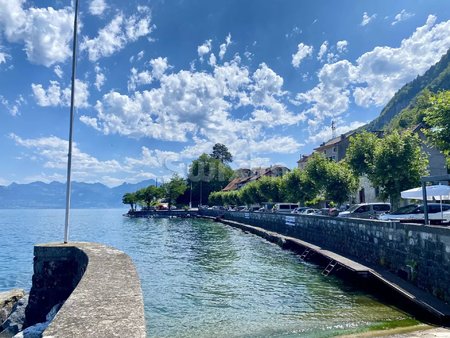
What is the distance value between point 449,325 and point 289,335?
4.07m

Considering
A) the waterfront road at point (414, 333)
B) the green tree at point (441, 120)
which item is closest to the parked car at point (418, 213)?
the green tree at point (441, 120)

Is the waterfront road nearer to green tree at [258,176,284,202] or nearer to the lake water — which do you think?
the lake water

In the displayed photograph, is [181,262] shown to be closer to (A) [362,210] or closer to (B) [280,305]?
(B) [280,305]

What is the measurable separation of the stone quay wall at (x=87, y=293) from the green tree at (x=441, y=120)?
12782mm

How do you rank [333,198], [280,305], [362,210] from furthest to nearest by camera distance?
[333,198]
[362,210]
[280,305]

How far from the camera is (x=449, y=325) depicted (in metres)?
9.62

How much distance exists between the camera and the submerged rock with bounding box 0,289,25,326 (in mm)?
12570

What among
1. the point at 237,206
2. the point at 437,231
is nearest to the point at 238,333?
the point at 437,231

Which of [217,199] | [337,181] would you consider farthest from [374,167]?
[217,199]

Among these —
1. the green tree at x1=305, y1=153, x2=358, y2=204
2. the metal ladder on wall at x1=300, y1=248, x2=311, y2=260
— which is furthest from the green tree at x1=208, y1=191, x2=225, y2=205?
the metal ladder on wall at x1=300, y1=248, x2=311, y2=260

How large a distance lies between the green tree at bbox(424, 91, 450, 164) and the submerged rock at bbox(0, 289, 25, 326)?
17.1 m

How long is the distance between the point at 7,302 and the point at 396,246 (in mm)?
14465

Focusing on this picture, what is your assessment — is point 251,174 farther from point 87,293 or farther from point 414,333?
point 87,293

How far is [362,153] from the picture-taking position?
2850 cm
